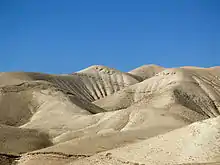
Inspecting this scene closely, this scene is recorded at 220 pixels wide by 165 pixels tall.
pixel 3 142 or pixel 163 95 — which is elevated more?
pixel 163 95

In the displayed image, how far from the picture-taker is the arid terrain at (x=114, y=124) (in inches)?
1391

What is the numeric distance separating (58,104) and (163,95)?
64.7 ft

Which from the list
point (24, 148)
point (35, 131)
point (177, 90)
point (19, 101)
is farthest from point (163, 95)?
point (24, 148)

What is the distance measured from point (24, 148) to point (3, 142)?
7.96 feet

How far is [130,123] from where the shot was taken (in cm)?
5894

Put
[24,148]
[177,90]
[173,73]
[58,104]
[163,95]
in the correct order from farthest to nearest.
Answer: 1. [173,73]
2. [177,90]
3. [163,95]
4. [58,104]
5. [24,148]

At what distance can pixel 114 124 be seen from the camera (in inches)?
2391

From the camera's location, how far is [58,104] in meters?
77.8

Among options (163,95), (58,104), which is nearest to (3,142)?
(58,104)

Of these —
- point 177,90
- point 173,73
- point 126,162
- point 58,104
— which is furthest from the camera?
point 173,73

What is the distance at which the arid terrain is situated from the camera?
35.3 metres

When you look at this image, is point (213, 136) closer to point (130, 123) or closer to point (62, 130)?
point (130, 123)

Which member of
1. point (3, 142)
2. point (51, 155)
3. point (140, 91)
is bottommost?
point (51, 155)

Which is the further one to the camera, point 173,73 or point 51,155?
point 173,73
